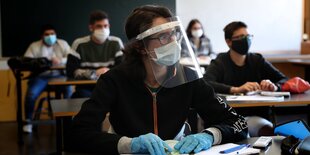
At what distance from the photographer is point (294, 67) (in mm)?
6254

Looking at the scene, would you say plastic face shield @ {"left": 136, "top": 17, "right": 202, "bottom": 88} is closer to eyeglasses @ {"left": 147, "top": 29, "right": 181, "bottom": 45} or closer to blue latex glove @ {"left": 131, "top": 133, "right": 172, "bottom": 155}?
eyeglasses @ {"left": 147, "top": 29, "right": 181, "bottom": 45}

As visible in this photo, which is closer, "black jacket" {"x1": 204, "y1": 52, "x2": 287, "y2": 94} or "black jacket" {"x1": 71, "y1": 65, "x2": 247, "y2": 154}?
"black jacket" {"x1": 71, "y1": 65, "x2": 247, "y2": 154}

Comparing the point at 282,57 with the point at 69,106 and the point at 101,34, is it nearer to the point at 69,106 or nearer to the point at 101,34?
the point at 101,34

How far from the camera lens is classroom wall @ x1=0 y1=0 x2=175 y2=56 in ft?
18.5

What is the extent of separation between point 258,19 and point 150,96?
4937 millimetres

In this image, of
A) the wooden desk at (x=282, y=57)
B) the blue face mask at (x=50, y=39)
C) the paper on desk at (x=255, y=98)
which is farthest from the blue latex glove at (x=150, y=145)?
the wooden desk at (x=282, y=57)

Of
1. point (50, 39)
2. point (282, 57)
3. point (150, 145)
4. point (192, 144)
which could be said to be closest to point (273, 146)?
point (192, 144)

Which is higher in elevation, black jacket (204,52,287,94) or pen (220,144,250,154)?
black jacket (204,52,287,94)

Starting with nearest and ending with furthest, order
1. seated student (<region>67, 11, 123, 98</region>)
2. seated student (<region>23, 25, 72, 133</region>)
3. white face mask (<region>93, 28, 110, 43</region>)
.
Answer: seated student (<region>67, 11, 123, 98</region>) → white face mask (<region>93, 28, 110, 43</region>) → seated student (<region>23, 25, 72, 133</region>)

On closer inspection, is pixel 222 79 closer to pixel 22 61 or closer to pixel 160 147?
pixel 160 147

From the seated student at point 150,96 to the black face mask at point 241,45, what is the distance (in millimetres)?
1391

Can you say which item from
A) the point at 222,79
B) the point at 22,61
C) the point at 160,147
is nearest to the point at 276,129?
the point at 160,147

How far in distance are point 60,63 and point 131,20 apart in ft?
12.2

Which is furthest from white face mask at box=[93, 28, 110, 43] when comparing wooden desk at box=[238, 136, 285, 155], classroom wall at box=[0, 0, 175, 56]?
wooden desk at box=[238, 136, 285, 155]
